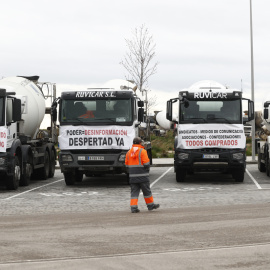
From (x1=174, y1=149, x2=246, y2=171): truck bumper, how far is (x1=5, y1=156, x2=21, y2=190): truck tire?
16.5 ft

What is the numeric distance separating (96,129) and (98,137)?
24cm

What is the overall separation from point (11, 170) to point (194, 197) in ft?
17.1

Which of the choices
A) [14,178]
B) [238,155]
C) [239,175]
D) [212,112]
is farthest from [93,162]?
[239,175]

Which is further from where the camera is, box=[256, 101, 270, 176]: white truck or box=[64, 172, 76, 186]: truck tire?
box=[256, 101, 270, 176]: white truck

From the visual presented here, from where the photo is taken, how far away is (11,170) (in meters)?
18.7

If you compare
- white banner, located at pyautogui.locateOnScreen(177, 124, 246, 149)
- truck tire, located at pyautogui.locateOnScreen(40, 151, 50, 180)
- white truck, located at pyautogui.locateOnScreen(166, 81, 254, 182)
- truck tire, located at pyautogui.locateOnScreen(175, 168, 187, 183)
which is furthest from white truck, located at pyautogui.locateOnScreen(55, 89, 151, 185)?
truck tire, located at pyautogui.locateOnScreen(40, 151, 50, 180)

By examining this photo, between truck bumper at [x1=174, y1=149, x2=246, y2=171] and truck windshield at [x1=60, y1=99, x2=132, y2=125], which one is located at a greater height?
truck windshield at [x1=60, y1=99, x2=132, y2=125]

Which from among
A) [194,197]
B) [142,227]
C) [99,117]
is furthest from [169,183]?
[142,227]

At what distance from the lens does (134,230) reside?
35.2 feet

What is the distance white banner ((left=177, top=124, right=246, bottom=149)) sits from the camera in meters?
21.0

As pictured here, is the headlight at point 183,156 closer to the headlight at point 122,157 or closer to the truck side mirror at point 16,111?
the headlight at point 122,157

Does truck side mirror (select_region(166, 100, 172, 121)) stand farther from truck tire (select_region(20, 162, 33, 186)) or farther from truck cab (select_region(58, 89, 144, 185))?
truck tire (select_region(20, 162, 33, 186))

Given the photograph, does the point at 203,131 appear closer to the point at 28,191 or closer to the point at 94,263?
the point at 28,191

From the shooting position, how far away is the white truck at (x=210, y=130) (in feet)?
68.8
